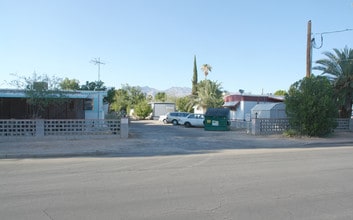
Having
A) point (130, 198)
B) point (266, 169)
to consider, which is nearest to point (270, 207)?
point (130, 198)

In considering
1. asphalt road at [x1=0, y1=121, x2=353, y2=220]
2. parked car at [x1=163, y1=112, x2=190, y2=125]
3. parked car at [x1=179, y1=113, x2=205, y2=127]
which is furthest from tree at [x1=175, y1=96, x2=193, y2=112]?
asphalt road at [x1=0, y1=121, x2=353, y2=220]

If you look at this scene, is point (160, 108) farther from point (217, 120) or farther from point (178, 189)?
point (178, 189)

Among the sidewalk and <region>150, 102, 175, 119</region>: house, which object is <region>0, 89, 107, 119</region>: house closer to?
the sidewalk

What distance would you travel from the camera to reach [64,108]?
27688 mm

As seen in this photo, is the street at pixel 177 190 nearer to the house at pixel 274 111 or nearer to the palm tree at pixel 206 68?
the house at pixel 274 111

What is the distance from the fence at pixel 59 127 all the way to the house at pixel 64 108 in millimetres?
5644

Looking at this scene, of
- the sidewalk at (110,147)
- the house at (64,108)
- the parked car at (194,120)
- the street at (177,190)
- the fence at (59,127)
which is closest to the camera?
the street at (177,190)

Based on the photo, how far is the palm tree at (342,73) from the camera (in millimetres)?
27031

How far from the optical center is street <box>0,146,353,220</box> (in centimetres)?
600

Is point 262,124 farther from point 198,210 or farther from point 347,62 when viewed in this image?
point 198,210

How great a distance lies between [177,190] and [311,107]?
16.5m

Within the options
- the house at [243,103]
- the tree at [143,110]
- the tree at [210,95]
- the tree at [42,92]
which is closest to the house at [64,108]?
the tree at [42,92]

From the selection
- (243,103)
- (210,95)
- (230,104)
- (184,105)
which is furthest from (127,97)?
(243,103)

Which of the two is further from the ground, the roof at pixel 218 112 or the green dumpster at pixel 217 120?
the roof at pixel 218 112
